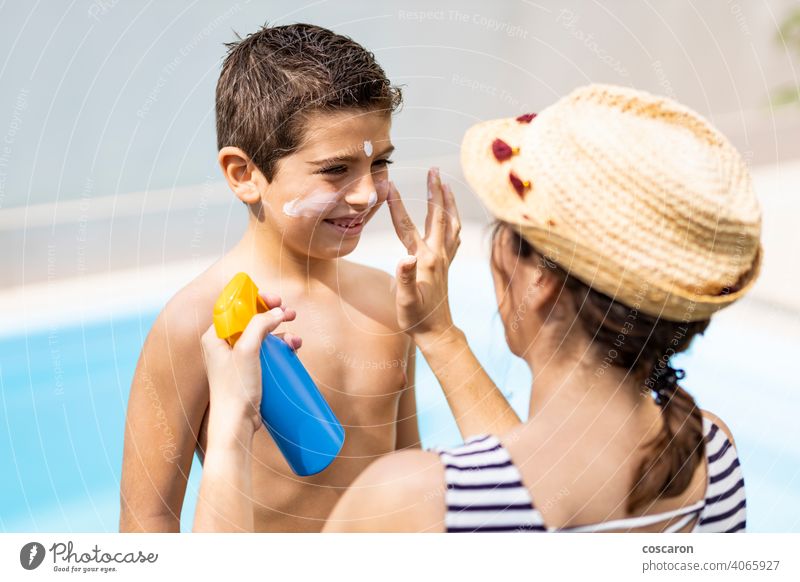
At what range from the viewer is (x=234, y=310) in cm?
75

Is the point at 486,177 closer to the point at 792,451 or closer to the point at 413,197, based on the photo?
the point at 413,197

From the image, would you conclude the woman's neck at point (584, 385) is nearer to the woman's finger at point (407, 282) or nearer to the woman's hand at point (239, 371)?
the woman's finger at point (407, 282)

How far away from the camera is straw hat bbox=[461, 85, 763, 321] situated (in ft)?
2.26

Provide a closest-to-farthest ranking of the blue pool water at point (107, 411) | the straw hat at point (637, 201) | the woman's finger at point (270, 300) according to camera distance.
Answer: the straw hat at point (637, 201), the woman's finger at point (270, 300), the blue pool water at point (107, 411)

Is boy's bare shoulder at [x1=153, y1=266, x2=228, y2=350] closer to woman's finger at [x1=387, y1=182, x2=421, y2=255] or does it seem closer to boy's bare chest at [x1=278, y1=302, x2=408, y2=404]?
boy's bare chest at [x1=278, y1=302, x2=408, y2=404]

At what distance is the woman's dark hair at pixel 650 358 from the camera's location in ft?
2.46

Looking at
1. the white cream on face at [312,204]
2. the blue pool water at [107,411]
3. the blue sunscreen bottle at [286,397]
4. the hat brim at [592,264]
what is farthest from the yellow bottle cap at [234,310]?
the blue pool water at [107,411]

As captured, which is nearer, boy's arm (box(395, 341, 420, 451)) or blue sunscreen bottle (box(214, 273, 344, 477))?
blue sunscreen bottle (box(214, 273, 344, 477))

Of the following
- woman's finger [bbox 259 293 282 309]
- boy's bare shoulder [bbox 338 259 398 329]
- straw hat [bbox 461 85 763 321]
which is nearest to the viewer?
straw hat [bbox 461 85 763 321]

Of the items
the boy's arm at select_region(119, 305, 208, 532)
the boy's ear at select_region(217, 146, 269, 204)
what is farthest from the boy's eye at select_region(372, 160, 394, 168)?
the boy's arm at select_region(119, 305, 208, 532)

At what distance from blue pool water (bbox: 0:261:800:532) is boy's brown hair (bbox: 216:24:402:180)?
42 cm

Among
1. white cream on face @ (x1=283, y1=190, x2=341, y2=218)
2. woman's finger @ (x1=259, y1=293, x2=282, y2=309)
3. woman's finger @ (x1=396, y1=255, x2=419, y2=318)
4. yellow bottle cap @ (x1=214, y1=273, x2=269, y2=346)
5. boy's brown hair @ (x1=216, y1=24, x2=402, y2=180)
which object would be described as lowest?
yellow bottle cap @ (x1=214, y1=273, x2=269, y2=346)

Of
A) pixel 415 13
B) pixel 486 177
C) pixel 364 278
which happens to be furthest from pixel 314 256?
pixel 415 13

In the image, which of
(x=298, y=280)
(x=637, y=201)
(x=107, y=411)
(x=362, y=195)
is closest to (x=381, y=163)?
(x=362, y=195)
